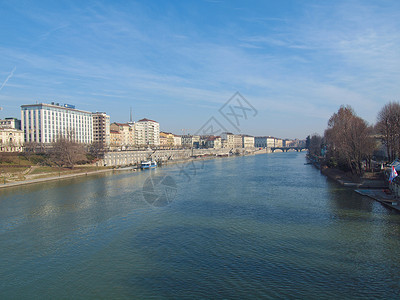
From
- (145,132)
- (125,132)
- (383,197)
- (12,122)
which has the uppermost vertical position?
(12,122)

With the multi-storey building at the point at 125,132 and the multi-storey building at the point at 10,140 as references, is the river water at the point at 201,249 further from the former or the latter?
the multi-storey building at the point at 125,132

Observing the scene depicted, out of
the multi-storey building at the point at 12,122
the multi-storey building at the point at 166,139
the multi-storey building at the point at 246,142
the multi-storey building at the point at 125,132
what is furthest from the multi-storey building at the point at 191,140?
Answer: the multi-storey building at the point at 12,122

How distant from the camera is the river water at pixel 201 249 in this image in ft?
17.4

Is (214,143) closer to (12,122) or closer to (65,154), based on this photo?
(12,122)

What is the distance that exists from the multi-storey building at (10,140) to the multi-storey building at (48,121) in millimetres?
5237

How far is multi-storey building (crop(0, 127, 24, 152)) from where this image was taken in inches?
1196

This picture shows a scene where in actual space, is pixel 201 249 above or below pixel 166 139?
below

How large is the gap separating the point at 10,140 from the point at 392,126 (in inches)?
1469

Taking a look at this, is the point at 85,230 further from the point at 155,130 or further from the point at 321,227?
the point at 155,130

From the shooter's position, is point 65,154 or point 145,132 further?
point 145,132

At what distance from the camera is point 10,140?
3462cm

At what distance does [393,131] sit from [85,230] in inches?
637

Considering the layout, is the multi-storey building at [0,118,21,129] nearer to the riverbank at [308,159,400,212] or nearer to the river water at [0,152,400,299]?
the river water at [0,152,400,299]

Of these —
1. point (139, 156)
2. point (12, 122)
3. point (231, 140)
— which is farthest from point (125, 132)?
point (231, 140)
